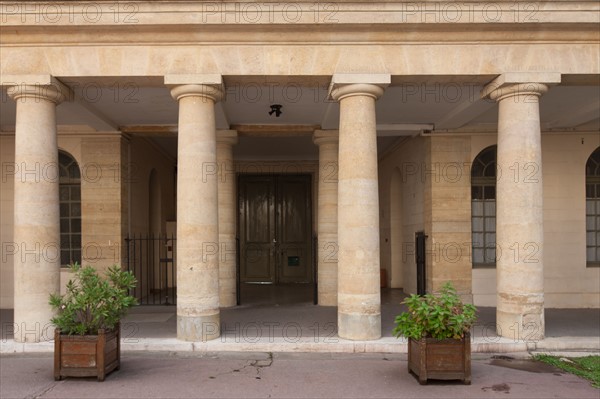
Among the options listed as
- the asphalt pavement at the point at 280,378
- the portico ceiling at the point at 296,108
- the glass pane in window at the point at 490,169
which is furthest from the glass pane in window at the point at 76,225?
the glass pane in window at the point at 490,169

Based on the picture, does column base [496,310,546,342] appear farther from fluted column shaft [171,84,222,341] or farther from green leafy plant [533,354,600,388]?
fluted column shaft [171,84,222,341]

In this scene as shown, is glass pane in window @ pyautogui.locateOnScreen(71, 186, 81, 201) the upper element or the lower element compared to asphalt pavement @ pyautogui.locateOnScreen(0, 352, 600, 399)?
upper

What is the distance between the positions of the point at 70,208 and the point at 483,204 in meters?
10.4

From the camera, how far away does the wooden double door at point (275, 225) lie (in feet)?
64.0

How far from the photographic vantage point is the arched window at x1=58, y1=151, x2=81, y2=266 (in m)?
14.2

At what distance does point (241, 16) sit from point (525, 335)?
7.08 metres

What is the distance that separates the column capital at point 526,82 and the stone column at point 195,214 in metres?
4.82

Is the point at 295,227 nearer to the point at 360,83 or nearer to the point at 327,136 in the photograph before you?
the point at 327,136

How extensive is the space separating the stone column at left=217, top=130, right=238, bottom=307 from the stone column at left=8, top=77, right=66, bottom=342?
4825 mm

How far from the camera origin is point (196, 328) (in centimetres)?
950

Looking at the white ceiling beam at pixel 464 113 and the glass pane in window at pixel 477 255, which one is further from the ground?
the white ceiling beam at pixel 464 113

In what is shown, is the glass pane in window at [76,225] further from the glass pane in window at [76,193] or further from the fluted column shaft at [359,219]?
the fluted column shaft at [359,219]

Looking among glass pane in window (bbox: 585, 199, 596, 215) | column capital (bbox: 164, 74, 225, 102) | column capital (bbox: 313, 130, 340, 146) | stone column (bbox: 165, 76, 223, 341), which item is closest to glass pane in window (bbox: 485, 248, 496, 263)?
glass pane in window (bbox: 585, 199, 596, 215)

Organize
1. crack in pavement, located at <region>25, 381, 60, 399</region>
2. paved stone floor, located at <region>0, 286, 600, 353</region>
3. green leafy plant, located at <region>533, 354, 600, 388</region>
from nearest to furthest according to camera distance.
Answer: crack in pavement, located at <region>25, 381, 60, 399</region> < green leafy plant, located at <region>533, 354, 600, 388</region> < paved stone floor, located at <region>0, 286, 600, 353</region>
